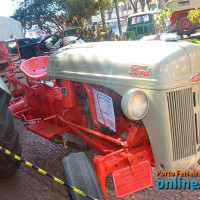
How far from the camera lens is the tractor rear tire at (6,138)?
2705mm

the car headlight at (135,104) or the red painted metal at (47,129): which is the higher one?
the car headlight at (135,104)

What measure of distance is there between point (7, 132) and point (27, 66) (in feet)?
4.50

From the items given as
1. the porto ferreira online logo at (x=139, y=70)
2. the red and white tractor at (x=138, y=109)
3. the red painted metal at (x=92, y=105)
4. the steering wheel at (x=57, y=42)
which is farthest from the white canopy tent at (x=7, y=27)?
the porto ferreira online logo at (x=139, y=70)

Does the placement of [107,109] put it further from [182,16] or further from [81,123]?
[182,16]

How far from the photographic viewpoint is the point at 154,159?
6.89 ft

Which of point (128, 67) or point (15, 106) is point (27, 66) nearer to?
point (15, 106)

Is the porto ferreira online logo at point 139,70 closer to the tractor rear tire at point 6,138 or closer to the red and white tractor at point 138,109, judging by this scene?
the red and white tractor at point 138,109

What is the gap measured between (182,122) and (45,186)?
1.71 m

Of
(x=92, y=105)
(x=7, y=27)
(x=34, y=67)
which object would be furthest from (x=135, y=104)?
(x=7, y=27)

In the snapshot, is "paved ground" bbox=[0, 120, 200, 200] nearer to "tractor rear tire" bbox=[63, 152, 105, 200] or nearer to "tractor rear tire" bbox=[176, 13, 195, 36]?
"tractor rear tire" bbox=[63, 152, 105, 200]

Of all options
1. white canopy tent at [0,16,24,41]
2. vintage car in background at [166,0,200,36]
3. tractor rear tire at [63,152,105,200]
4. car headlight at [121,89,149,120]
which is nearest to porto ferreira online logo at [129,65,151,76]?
car headlight at [121,89,149,120]

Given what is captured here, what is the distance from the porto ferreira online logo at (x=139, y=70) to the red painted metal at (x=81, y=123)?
0.41 m

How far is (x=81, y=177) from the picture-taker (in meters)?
2.06

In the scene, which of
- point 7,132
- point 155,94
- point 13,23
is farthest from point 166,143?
point 13,23
